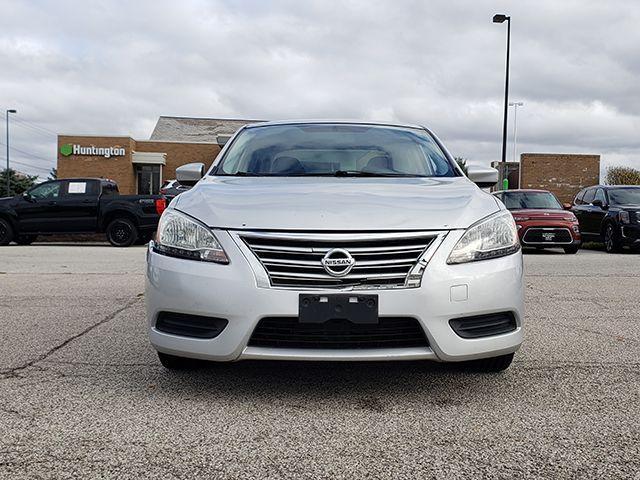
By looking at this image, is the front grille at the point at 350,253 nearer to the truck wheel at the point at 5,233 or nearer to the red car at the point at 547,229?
the red car at the point at 547,229

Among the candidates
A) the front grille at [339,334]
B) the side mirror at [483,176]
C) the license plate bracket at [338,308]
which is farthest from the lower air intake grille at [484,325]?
the side mirror at [483,176]

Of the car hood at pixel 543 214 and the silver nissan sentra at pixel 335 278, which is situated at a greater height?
the car hood at pixel 543 214

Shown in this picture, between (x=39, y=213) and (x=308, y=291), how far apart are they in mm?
15405

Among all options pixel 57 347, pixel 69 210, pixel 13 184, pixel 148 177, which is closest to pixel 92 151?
pixel 148 177

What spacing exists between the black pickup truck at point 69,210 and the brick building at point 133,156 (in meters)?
18.9

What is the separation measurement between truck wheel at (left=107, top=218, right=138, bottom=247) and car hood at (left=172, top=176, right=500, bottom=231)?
12838mm

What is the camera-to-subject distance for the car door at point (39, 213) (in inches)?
663

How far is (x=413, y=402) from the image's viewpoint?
343 centimetres

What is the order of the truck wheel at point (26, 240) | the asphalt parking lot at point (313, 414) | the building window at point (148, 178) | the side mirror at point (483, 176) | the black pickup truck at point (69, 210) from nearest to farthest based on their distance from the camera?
the asphalt parking lot at point (313, 414), the side mirror at point (483, 176), the black pickup truck at point (69, 210), the truck wheel at point (26, 240), the building window at point (148, 178)

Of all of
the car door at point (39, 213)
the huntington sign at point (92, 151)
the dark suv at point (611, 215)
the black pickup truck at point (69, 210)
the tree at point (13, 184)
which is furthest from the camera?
the tree at point (13, 184)

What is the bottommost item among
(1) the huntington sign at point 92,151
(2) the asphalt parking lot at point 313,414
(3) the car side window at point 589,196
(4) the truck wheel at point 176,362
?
(2) the asphalt parking lot at point 313,414

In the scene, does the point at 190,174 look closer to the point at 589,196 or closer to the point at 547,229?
the point at 547,229

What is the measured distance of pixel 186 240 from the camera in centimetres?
347

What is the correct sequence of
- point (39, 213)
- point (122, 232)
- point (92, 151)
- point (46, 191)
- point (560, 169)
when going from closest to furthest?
point (122, 232), point (39, 213), point (46, 191), point (560, 169), point (92, 151)
